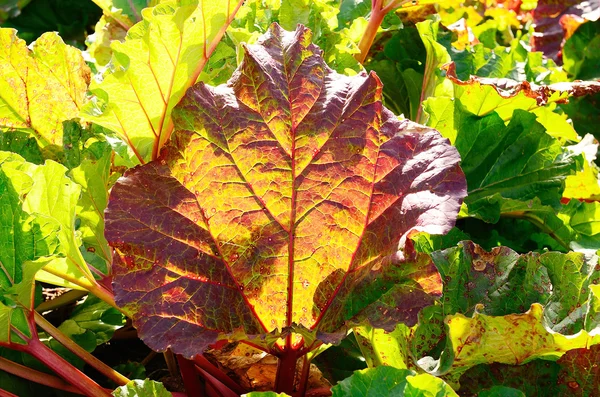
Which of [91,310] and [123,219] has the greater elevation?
[123,219]

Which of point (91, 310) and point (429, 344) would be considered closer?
point (429, 344)

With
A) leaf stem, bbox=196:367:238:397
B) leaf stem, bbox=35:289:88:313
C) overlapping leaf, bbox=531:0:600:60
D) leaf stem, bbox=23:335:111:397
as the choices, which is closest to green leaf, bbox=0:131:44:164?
leaf stem, bbox=35:289:88:313

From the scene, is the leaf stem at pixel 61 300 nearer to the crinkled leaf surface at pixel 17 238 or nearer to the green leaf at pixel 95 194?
the green leaf at pixel 95 194

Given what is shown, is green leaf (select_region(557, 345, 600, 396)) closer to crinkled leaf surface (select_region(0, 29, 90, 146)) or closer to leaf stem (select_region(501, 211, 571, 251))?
leaf stem (select_region(501, 211, 571, 251))

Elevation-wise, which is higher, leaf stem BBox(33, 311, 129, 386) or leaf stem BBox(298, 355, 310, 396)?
leaf stem BBox(33, 311, 129, 386)

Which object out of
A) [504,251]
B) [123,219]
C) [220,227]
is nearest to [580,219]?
[504,251]

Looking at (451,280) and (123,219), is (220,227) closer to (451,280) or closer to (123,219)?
(123,219)
